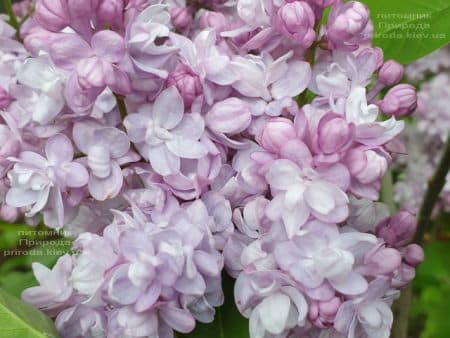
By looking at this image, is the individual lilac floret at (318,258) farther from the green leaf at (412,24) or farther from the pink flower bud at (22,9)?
the pink flower bud at (22,9)

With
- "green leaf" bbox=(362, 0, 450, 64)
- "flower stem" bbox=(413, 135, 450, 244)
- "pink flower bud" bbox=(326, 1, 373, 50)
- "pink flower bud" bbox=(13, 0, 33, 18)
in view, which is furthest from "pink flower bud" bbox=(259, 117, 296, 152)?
"pink flower bud" bbox=(13, 0, 33, 18)

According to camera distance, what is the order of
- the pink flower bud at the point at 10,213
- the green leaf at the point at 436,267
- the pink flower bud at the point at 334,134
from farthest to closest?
the green leaf at the point at 436,267 < the pink flower bud at the point at 10,213 < the pink flower bud at the point at 334,134

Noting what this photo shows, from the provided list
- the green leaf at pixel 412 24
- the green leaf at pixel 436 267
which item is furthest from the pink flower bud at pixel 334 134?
the green leaf at pixel 436 267

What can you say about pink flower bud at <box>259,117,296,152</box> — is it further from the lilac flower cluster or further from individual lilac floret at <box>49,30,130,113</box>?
individual lilac floret at <box>49,30,130,113</box>

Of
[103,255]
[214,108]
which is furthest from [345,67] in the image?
[103,255]

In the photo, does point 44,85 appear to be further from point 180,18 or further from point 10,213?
point 10,213

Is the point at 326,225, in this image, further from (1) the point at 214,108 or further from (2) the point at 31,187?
(2) the point at 31,187
